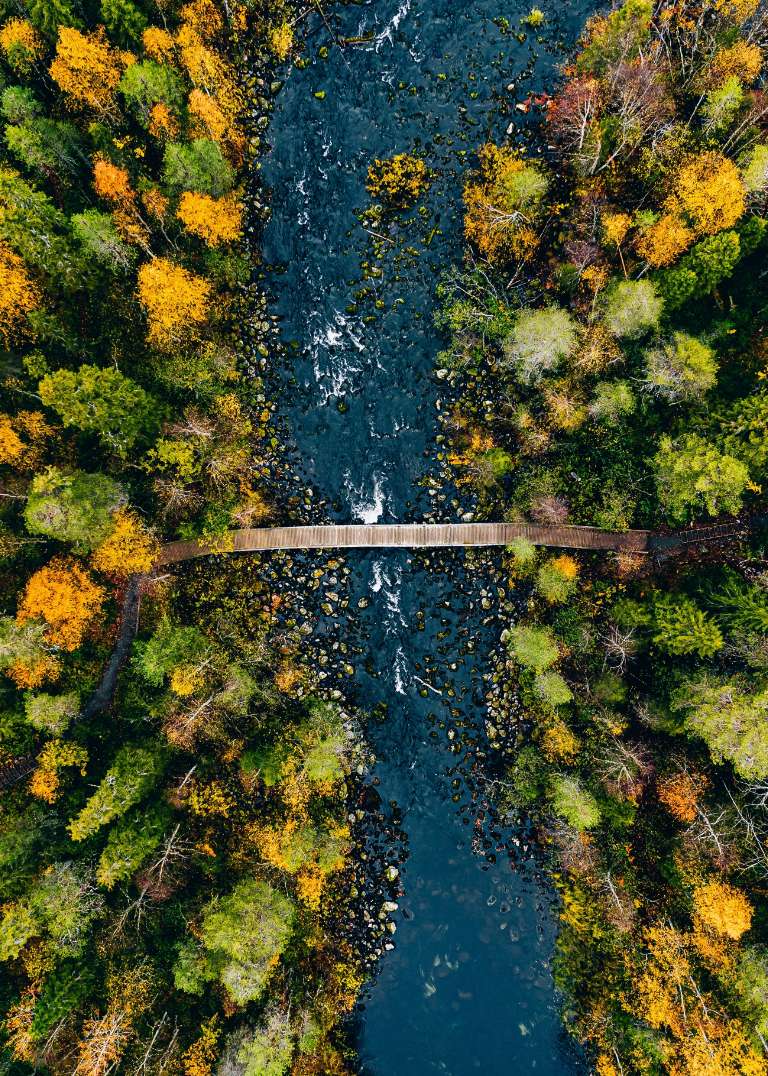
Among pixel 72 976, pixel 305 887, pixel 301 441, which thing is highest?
pixel 301 441

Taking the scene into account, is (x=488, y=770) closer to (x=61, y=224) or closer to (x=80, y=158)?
(x=61, y=224)

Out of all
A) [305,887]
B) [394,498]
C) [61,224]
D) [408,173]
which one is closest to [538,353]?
[394,498]

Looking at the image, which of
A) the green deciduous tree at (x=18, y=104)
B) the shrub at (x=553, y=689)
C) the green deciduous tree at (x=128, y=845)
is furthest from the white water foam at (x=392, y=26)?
the green deciduous tree at (x=128, y=845)

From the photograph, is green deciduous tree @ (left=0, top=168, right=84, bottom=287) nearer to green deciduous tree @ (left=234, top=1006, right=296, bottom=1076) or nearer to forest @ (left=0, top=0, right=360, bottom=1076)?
forest @ (left=0, top=0, right=360, bottom=1076)

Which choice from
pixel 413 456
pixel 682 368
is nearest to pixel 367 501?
pixel 413 456

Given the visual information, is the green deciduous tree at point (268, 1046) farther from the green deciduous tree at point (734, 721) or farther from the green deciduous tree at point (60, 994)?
the green deciduous tree at point (734, 721)

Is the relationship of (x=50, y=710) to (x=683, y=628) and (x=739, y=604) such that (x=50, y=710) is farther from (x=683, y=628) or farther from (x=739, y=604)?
(x=739, y=604)

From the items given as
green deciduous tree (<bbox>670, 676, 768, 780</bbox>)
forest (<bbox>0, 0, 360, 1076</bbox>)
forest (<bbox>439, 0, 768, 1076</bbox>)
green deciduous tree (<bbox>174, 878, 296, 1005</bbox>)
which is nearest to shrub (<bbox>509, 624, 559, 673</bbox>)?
forest (<bbox>439, 0, 768, 1076</bbox>)

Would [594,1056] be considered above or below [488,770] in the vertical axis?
below
